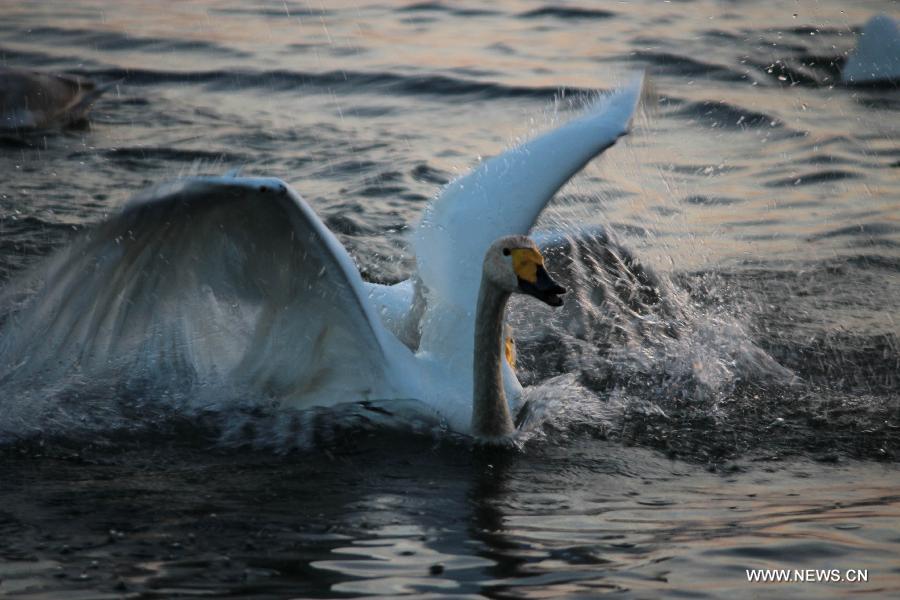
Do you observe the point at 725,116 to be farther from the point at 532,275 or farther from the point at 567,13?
the point at 532,275

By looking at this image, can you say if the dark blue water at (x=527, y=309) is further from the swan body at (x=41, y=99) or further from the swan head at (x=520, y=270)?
the swan head at (x=520, y=270)

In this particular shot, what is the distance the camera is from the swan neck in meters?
5.95

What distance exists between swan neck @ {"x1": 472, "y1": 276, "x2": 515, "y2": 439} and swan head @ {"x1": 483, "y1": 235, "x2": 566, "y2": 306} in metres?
0.09

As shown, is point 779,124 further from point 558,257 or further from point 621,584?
point 621,584

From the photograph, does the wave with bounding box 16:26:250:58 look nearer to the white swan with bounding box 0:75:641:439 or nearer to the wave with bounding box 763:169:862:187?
the wave with bounding box 763:169:862:187

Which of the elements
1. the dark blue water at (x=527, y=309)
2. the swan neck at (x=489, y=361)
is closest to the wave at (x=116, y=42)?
the dark blue water at (x=527, y=309)

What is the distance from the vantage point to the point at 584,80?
12.6 meters

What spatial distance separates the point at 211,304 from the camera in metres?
6.23

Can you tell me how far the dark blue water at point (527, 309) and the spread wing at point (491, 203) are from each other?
1.51ft

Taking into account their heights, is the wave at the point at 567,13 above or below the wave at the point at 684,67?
above

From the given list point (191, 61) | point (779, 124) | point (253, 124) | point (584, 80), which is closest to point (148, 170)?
point (253, 124)

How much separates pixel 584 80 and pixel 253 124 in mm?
3048

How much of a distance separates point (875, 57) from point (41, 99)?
7280mm

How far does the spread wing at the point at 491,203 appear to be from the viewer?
21.5ft
